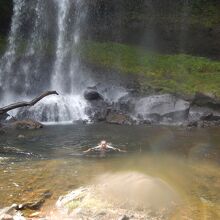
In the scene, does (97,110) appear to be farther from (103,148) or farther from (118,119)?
(103,148)

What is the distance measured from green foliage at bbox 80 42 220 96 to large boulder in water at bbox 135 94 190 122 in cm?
179

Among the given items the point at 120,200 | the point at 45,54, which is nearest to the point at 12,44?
the point at 45,54

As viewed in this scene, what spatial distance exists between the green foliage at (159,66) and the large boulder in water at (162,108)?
1.79 m

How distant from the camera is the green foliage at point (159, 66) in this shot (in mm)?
32062

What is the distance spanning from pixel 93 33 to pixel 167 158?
25212 millimetres

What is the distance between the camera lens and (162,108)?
94.2 feet

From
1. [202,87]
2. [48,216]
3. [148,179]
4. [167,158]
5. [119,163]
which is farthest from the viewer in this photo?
[202,87]

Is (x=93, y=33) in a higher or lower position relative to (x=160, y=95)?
higher

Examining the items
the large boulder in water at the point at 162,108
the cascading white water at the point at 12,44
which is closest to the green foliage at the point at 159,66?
the large boulder in water at the point at 162,108

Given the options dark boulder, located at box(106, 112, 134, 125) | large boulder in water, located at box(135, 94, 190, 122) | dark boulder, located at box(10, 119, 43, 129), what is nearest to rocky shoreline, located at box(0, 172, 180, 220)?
dark boulder, located at box(10, 119, 43, 129)

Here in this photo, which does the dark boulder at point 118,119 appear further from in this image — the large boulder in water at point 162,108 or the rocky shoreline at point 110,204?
the rocky shoreline at point 110,204

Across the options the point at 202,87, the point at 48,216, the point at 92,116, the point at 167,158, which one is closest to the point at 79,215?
the point at 48,216

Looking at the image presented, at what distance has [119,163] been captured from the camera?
49.3ft

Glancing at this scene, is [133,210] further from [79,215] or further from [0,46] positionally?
[0,46]
